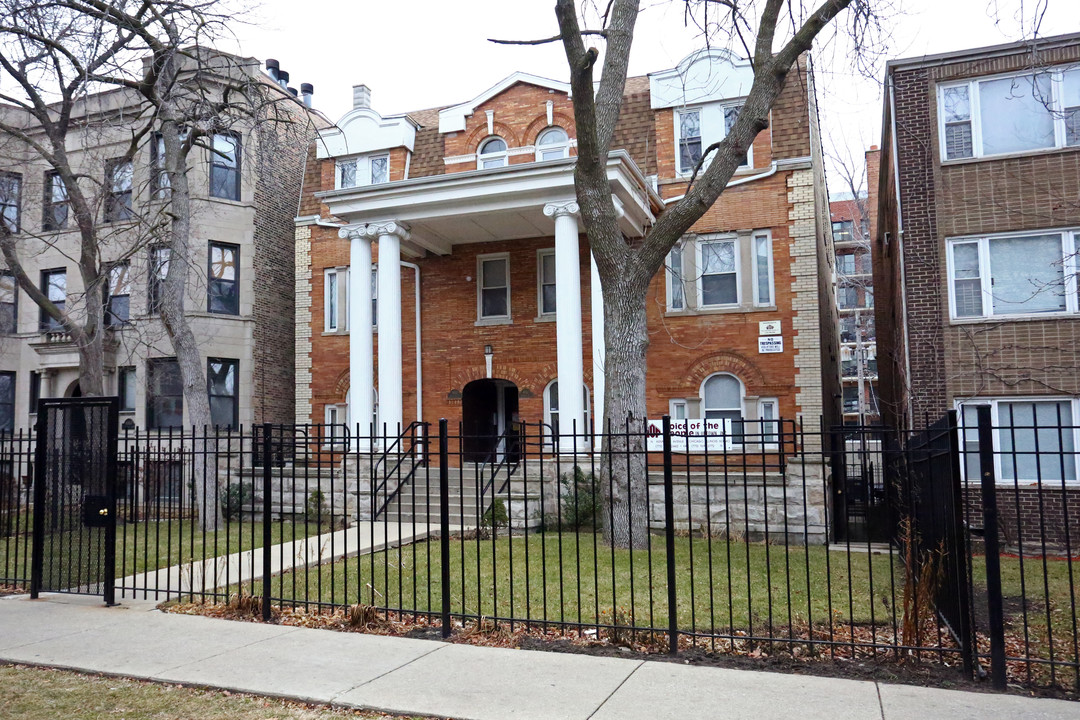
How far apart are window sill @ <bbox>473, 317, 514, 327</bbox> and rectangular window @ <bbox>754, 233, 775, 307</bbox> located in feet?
18.4

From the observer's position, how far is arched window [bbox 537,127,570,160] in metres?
19.3

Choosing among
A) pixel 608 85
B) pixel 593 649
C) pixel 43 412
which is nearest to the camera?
pixel 593 649

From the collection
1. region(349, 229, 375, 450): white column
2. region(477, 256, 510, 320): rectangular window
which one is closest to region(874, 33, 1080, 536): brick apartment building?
region(477, 256, 510, 320): rectangular window

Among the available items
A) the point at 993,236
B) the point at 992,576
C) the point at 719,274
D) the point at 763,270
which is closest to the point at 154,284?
the point at 719,274

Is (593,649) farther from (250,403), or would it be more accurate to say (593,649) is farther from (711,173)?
(250,403)

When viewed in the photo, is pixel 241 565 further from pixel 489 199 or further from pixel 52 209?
pixel 52 209

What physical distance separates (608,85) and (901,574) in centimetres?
791

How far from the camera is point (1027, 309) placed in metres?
14.4

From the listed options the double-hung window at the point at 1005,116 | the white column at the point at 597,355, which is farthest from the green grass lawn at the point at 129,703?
the double-hung window at the point at 1005,116

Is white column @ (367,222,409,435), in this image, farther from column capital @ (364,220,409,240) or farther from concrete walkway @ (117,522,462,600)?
concrete walkway @ (117,522,462,600)

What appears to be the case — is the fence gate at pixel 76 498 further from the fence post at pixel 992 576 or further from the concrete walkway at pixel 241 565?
the fence post at pixel 992 576

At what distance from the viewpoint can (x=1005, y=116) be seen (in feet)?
48.4

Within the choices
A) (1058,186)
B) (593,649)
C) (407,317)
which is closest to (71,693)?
(593,649)

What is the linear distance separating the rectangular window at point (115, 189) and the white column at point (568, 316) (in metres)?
8.26
